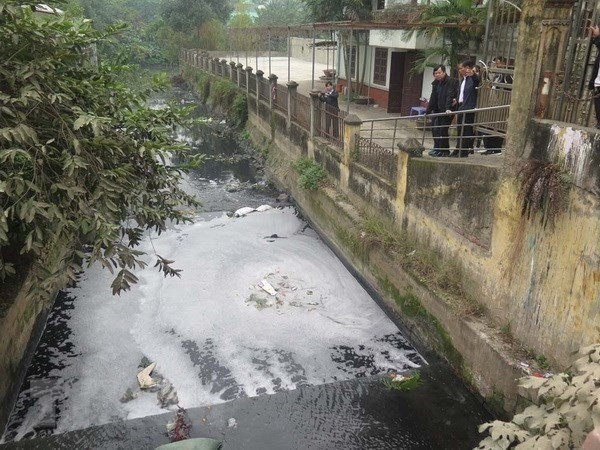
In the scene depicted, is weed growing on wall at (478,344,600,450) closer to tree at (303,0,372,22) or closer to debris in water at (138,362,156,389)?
debris in water at (138,362,156,389)

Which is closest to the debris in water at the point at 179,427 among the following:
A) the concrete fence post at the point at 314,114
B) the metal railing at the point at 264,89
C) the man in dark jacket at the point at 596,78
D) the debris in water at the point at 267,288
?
the debris in water at the point at 267,288

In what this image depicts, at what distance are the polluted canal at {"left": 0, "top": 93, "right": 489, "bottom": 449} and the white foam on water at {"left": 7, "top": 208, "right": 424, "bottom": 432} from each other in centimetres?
Result: 2

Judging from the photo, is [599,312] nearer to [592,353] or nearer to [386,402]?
[592,353]

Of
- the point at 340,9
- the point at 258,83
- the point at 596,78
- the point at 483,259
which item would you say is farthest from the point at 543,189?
the point at 258,83

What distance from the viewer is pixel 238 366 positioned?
703 cm

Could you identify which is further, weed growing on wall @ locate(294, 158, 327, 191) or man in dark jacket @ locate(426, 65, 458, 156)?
weed growing on wall @ locate(294, 158, 327, 191)

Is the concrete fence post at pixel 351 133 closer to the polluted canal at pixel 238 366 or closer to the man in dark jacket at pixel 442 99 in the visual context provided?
the man in dark jacket at pixel 442 99

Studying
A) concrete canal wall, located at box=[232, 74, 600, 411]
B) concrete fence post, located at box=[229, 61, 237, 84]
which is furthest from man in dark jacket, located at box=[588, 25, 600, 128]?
concrete fence post, located at box=[229, 61, 237, 84]

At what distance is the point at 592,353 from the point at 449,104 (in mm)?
6713

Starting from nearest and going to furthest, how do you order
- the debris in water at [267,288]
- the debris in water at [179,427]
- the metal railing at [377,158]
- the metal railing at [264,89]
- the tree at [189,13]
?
the debris in water at [179,427] → the metal railing at [377,158] → the debris in water at [267,288] → the metal railing at [264,89] → the tree at [189,13]

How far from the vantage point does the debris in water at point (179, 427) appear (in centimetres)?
567

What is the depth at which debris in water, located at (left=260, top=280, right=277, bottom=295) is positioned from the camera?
8.84 m

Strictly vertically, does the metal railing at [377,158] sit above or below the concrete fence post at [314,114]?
below

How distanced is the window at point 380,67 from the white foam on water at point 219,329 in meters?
8.45
